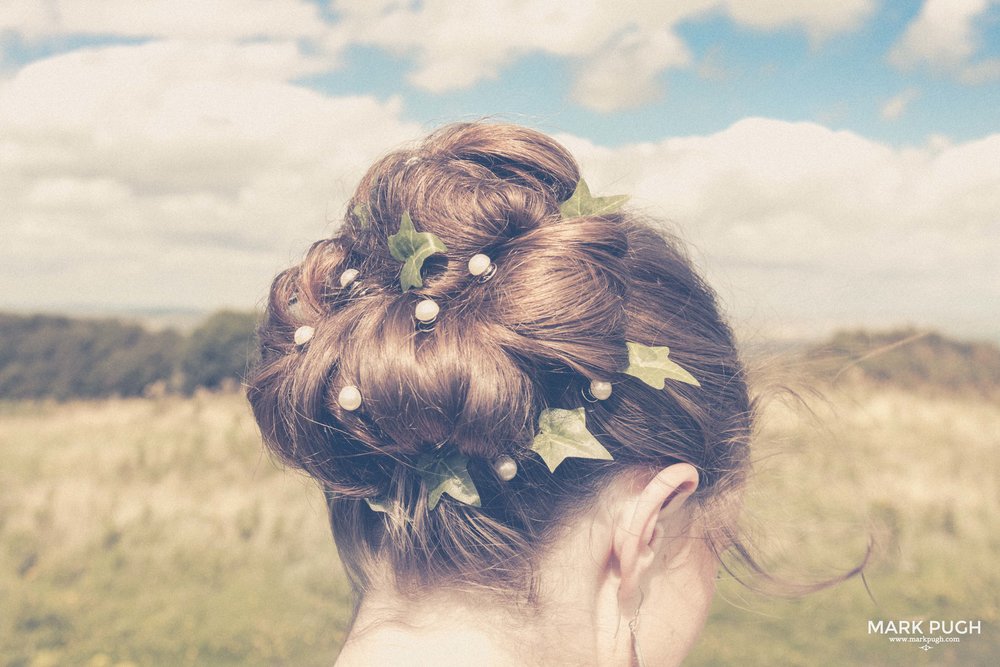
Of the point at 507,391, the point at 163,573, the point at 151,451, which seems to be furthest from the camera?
the point at 151,451

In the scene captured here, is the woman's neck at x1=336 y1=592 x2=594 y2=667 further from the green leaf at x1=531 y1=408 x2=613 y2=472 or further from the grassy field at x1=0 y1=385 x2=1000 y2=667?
the grassy field at x1=0 y1=385 x2=1000 y2=667

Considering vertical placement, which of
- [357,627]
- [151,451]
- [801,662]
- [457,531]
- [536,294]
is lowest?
[151,451]

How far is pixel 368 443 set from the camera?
137 centimetres

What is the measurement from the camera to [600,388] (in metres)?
1.35

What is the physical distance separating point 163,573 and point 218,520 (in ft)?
2.26

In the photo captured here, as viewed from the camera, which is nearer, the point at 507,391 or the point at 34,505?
the point at 507,391

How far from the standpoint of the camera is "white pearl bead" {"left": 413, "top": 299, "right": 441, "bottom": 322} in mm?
1328

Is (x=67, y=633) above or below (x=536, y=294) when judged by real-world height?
below

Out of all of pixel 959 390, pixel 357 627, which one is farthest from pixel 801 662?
pixel 959 390

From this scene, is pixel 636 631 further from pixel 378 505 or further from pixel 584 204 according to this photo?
pixel 584 204

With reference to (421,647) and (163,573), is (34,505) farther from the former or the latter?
(421,647)

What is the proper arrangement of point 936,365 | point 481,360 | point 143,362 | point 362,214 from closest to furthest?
1. point 481,360
2. point 362,214
3. point 143,362
4. point 936,365

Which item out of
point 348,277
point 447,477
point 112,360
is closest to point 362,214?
point 348,277

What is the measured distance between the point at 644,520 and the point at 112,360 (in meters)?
12.3
